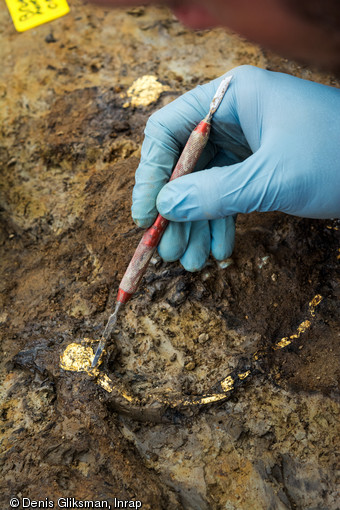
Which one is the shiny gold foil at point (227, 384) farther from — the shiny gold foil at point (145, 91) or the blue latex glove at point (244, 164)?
the shiny gold foil at point (145, 91)

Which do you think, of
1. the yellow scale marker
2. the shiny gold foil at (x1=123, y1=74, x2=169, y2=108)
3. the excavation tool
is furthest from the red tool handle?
the yellow scale marker

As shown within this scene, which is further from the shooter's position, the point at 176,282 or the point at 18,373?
the point at 176,282

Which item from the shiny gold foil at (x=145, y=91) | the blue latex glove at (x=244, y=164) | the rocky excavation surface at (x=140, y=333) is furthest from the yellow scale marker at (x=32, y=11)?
the blue latex glove at (x=244, y=164)

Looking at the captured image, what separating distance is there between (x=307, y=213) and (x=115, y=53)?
2.08 meters

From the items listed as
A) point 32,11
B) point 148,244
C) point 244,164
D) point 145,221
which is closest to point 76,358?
point 148,244

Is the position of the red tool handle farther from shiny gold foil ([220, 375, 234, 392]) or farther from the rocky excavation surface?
shiny gold foil ([220, 375, 234, 392])

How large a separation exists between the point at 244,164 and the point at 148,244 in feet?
1.80

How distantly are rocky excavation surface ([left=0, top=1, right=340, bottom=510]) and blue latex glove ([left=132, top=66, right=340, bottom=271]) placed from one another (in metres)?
0.21

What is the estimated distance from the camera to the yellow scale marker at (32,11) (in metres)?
2.85

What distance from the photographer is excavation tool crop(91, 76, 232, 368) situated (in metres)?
1.77

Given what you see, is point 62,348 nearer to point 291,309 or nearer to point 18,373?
point 18,373

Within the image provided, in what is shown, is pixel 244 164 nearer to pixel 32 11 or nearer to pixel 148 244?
pixel 148 244

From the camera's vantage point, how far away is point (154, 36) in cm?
306

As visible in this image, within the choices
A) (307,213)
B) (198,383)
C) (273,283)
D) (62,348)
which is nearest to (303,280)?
(273,283)
